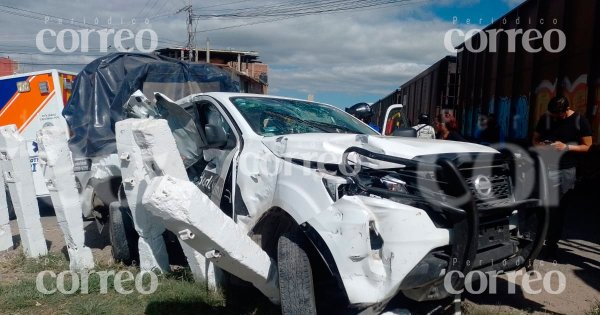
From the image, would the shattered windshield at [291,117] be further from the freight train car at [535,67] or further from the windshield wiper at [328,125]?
the freight train car at [535,67]

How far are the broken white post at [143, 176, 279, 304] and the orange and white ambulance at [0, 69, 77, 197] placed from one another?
5673 millimetres

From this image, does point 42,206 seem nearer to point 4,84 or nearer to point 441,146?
point 4,84

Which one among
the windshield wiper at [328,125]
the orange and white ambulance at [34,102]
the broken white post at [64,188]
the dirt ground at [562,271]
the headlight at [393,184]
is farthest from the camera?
the orange and white ambulance at [34,102]

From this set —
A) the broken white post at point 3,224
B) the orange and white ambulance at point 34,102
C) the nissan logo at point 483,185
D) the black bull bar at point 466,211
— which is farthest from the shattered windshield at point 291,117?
the orange and white ambulance at point 34,102

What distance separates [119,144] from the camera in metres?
4.29

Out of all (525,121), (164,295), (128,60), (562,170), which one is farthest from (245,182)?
(525,121)

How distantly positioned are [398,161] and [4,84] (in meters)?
7.69

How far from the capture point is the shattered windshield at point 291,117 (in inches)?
159

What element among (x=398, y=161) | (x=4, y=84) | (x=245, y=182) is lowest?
(x=245, y=182)

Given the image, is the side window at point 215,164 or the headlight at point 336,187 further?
the side window at point 215,164

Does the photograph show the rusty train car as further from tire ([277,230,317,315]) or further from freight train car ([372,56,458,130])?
tire ([277,230,317,315])

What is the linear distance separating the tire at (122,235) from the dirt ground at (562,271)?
0.25m

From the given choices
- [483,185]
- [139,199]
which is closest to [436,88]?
[139,199]

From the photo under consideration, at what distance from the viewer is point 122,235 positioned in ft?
16.7
